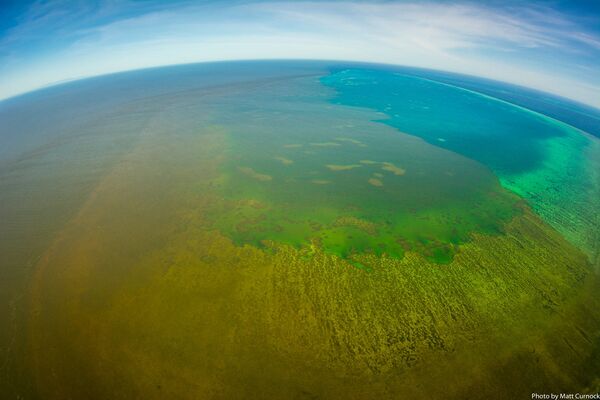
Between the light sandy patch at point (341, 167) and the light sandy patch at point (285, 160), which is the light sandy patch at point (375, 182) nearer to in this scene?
the light sandy patch at point (341, 167)

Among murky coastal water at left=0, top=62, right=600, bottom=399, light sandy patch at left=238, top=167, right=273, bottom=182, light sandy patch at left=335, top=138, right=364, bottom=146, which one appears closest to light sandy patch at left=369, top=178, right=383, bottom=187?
murky coastal water at left=0, top=62, right=600, bottom=399

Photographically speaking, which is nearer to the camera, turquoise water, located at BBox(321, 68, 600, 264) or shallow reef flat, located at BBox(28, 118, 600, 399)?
shallow reef flat, located at BBox(28, 118, 600, 399)

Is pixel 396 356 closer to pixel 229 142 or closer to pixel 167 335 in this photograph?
pixel 167 335

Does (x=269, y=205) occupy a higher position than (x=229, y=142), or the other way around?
(x=229, y=142)

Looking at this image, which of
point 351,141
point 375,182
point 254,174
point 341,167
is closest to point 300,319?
point 375,182

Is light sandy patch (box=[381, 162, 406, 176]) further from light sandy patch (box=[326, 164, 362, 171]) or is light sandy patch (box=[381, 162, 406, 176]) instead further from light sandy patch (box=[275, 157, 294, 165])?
light sandy patch (box=[275, 157, 294, 165])

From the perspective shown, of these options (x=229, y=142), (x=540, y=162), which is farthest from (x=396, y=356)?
(x=540, y=162)
